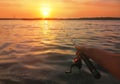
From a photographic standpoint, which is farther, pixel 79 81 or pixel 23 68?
pixel 23 68

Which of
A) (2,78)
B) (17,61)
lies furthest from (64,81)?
(17,61)

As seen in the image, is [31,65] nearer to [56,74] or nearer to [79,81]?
[56,74]

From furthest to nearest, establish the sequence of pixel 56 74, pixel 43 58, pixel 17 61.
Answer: pixel 43 58, pixel 17 61, pixel 56 74

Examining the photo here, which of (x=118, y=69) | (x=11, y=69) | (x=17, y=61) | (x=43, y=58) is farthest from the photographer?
(x=43, y=58)

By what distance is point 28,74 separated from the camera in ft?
29.4

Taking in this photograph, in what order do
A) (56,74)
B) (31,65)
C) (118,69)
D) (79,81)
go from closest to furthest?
(118,69) → (79,81) → (56,74) → (31,65)

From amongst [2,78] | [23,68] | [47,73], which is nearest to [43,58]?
[23,68]

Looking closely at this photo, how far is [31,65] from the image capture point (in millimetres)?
10633

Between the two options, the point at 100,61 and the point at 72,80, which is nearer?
the point at 100,61

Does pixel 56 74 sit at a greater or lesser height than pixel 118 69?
lesser

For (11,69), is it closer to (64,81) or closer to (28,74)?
(28,74)

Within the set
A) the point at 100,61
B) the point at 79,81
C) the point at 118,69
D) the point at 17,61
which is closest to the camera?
the point at 118,69

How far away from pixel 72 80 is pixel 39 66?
112 inches

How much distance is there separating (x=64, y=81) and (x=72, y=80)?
1.06ft
